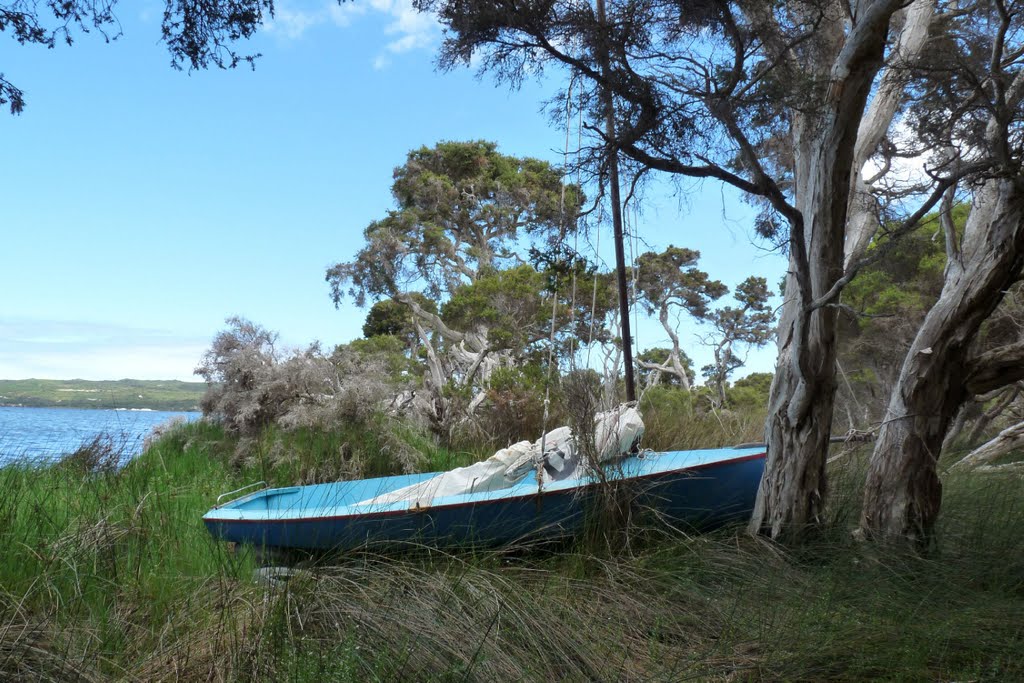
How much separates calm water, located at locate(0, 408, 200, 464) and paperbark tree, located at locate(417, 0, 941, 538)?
12.3ft

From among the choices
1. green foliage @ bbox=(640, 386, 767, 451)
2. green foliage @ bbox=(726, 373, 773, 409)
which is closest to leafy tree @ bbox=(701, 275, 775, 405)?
green foliage @ bbox=(726, 373, 773, 409)

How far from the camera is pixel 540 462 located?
17.2ft

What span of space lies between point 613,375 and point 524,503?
4.22 ft

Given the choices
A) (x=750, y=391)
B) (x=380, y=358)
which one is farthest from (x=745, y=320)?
(x=380, y=358)

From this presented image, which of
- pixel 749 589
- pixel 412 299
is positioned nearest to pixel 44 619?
pixel 749 589

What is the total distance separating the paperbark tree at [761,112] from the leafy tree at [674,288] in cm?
1589

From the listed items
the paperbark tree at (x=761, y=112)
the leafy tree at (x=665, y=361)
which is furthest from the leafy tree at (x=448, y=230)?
the paperbark tree at (x=761, y=112)

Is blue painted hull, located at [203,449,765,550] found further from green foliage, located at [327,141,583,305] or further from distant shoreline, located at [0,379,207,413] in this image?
green foliage, located at [327,141,583,305]

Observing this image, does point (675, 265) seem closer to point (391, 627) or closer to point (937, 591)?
point (937, 591)

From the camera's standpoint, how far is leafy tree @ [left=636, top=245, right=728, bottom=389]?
21.6 meters

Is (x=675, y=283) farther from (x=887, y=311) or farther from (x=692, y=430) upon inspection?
(x=692, y=430)

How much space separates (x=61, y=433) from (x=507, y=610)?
4669mm

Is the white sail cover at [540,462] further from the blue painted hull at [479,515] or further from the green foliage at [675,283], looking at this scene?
the green foliage at [675,283]

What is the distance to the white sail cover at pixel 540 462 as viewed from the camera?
5.01 m
